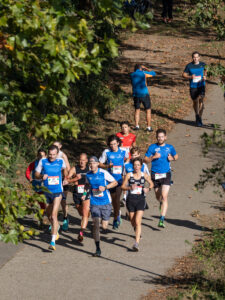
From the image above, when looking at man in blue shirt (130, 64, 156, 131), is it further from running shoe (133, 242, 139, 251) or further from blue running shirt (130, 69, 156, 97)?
running shoe (133, 242, 139, 251)

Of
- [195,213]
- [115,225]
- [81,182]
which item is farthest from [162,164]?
[81,182]

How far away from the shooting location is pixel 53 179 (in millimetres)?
11758

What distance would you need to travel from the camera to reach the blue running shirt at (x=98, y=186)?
11484 millimetres

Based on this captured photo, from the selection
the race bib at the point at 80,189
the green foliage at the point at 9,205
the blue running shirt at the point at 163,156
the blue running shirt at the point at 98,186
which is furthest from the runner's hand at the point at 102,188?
the green foliage at the point at 9,205

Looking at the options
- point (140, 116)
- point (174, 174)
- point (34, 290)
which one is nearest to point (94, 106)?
point (140, 116)

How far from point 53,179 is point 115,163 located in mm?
1373

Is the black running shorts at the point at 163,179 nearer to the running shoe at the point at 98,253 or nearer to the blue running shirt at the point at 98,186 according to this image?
the blue running shirt at the point at 98,186

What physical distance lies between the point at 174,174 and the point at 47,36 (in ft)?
32.8

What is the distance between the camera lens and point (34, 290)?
32.7 ft

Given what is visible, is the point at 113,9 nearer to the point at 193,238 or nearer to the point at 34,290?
the point at 34,290

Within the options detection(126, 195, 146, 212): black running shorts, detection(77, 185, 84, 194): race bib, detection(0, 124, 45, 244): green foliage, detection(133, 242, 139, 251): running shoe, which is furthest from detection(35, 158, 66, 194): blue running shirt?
detection(0, 124, 45, 244): green foliage

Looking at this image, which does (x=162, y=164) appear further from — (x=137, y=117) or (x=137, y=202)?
(x=137, y=117)

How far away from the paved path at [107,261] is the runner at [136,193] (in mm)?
483

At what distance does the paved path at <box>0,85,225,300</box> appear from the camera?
9953 millimetres
